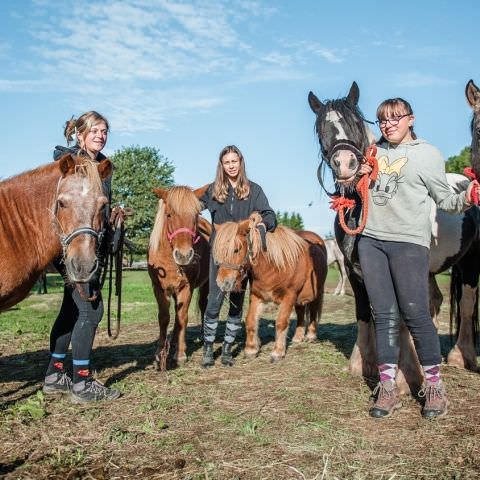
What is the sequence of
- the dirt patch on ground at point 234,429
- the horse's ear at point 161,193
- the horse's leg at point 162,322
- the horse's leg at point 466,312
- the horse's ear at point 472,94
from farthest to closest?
the horse's ear at point 161,193, the horse's leg at point 162,322, the horse's leg at point 466,312, the horse's ear at point 472,94, the dirt patch on ground at point 234,429

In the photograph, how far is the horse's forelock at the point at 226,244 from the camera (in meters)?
5.49

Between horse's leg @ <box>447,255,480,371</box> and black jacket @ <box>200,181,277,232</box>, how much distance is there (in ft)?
7.44

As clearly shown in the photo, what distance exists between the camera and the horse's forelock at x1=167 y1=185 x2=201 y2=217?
546 cm

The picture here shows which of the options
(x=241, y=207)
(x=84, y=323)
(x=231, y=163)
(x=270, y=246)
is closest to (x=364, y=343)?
(x=270, y=246)

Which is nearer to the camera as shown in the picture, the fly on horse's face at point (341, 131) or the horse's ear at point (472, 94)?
the fly on horse's face at point (341, 131)

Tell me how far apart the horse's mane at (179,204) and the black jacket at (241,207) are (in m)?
0.26

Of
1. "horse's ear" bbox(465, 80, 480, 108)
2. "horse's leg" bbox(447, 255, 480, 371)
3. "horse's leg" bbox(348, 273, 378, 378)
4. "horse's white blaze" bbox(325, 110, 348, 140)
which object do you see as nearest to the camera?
"horse's ear" bbox(465, 80, 480, 108)

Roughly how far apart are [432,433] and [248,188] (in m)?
3.26

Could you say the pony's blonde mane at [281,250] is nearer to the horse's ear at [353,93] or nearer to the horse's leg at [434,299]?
the horse's leg at [434,299]

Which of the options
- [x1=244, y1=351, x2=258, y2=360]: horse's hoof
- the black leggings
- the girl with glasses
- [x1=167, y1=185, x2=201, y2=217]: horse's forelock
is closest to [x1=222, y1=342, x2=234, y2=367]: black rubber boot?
[x1=244, y1=351, x2=258, y2=360]: horse's hoof

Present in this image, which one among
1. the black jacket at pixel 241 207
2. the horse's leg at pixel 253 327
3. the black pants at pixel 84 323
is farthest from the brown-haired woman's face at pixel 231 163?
the black pants at pixel 84 323

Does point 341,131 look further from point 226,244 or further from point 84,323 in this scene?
point 84,323

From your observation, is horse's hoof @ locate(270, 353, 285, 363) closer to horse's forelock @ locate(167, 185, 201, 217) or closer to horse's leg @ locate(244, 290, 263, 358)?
horse's leg @ locate(244, 290, 263, 358)

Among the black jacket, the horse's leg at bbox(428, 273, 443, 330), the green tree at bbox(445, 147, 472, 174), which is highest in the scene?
the green tree at bbox(445, 147, 472, 174)
